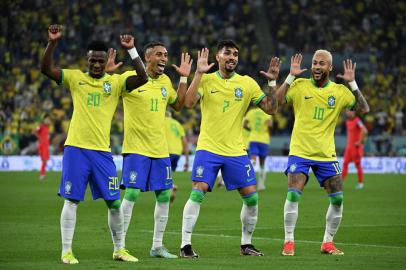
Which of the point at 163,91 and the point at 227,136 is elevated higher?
the point at 163,91

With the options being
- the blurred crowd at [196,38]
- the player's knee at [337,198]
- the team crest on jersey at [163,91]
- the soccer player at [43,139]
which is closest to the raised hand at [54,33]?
the team crest on jersey at [163,91]

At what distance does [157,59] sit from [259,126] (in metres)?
15.0

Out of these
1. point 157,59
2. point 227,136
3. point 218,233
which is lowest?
point 218,233

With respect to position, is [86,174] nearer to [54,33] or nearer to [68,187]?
[68,187]

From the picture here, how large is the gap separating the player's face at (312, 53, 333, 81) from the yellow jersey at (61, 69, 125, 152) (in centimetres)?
302

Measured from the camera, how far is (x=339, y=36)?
157 ft

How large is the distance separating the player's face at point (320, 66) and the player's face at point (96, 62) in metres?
3.06

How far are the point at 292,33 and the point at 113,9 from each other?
29.1ft

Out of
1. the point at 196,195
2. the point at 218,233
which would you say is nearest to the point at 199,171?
the point at 196,195

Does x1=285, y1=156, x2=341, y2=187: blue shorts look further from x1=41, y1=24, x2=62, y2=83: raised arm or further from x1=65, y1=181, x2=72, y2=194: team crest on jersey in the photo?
x1=41, y1=24, x2=62, y2=83: raised arm

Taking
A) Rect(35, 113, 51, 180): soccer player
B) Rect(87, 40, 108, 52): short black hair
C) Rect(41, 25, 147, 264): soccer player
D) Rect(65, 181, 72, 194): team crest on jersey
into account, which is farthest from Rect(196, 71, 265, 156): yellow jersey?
Rect(35, 113, 51, 180): soccer player

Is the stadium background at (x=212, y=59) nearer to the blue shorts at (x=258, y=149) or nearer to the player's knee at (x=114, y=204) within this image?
the blue shorts at (x=258, y=149)

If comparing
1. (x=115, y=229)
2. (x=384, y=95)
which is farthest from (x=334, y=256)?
(x=384, y=95)

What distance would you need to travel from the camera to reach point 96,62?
12.1 meters
